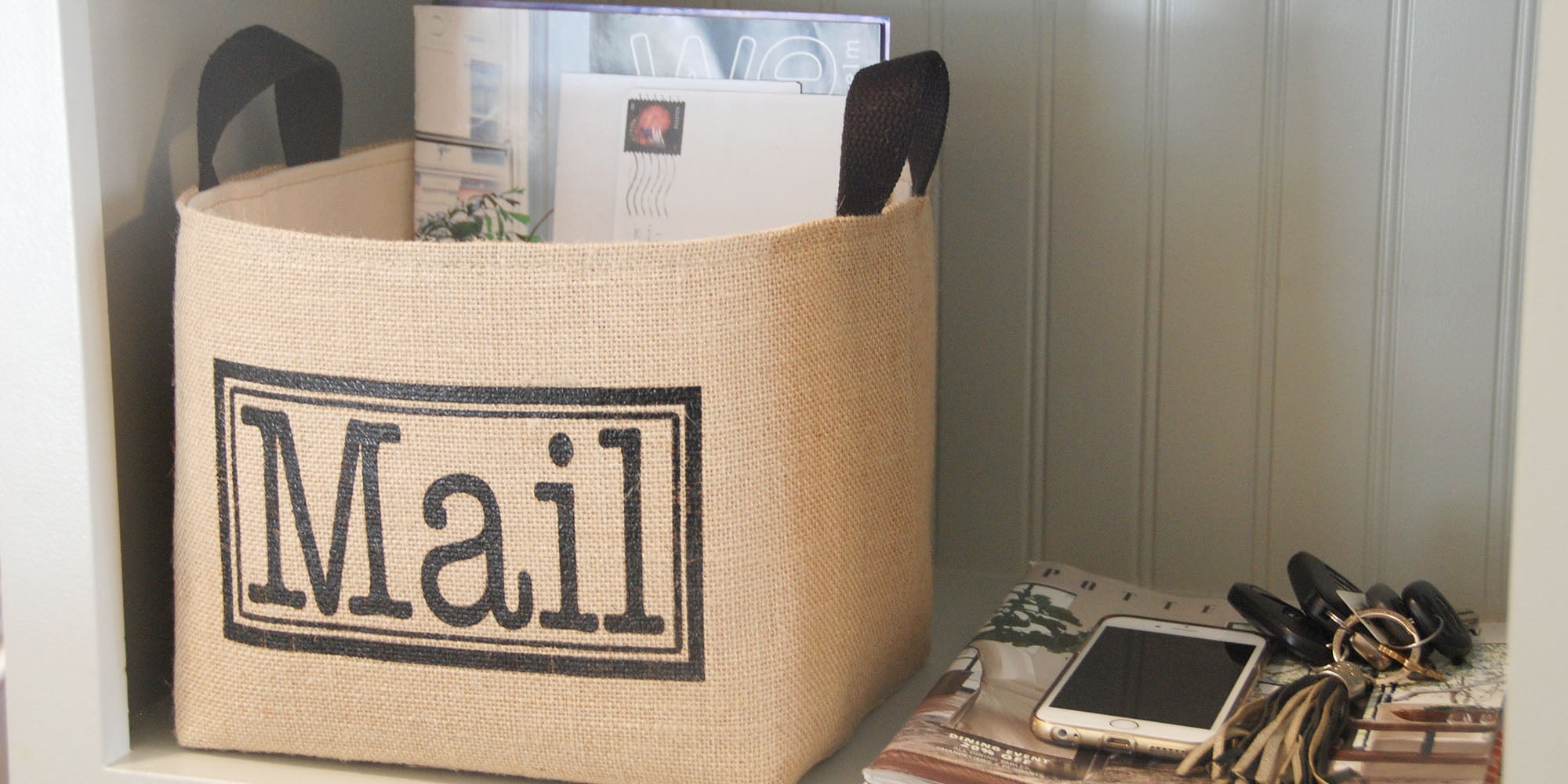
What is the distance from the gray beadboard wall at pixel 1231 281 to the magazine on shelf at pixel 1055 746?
0.12m

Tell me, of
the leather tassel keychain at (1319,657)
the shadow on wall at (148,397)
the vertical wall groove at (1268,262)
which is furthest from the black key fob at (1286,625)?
the shadow on wall at (148,397)

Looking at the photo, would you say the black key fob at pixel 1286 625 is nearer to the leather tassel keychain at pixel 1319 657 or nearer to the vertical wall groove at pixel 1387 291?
the leather tassel keychain at pixel 1319 657

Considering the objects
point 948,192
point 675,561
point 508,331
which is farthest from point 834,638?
point 948,192

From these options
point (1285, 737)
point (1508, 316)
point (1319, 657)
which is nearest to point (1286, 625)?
point (1319, 657)

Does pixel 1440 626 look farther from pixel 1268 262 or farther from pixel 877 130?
pixel 877 130

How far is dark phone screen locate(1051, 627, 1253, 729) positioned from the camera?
561 millimetres

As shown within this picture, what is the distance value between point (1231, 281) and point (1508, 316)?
0.14 m

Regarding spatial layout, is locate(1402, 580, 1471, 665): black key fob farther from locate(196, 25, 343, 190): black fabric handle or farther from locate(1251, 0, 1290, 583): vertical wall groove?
locate(196, 25, 343, 190): black fabric handle

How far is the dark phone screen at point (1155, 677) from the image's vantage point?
561 millimetres

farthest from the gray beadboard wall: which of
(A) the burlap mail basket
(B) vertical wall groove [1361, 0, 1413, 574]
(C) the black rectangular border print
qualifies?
(C) the black rectangular border print

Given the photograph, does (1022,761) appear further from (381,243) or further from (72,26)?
(72,26)

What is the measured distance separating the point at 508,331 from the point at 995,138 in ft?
1.22

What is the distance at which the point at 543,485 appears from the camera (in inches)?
20.4

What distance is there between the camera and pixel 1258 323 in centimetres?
74
